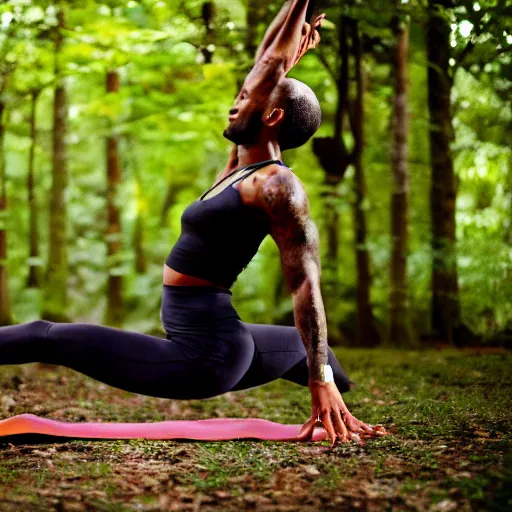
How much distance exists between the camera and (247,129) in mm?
3553

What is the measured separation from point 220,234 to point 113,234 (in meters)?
9.56

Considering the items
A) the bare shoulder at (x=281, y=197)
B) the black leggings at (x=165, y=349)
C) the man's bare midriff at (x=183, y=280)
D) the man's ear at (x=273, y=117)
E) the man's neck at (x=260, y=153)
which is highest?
the man's ear at (x=273, y=117)

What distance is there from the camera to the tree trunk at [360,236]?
31.4 feet

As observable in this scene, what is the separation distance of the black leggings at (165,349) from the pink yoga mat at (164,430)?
69cm

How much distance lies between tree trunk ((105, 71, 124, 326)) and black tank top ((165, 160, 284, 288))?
8.89 metres

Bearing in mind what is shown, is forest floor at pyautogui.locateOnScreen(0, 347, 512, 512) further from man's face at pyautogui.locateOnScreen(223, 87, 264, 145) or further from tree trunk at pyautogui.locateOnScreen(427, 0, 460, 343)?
tree trunk at pyautogui.locateOnScreen(427, 0, 460, 343)

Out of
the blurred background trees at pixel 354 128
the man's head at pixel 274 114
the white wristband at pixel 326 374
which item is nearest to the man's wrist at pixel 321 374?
the white wristband at pixel 326 374

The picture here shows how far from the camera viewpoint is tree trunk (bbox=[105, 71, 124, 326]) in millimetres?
12148

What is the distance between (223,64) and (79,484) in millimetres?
7119

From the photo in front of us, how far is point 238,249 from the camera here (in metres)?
3.39

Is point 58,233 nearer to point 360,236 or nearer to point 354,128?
point 360,236

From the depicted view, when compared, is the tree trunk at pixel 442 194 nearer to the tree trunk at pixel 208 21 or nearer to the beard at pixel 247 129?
the tree trunk at pixel 208 21

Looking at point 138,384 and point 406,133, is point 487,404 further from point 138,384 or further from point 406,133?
point 406,133

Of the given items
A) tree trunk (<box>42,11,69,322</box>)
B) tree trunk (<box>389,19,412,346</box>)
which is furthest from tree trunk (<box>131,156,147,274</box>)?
tree trunk (<box>389,19,412,346</box>)
